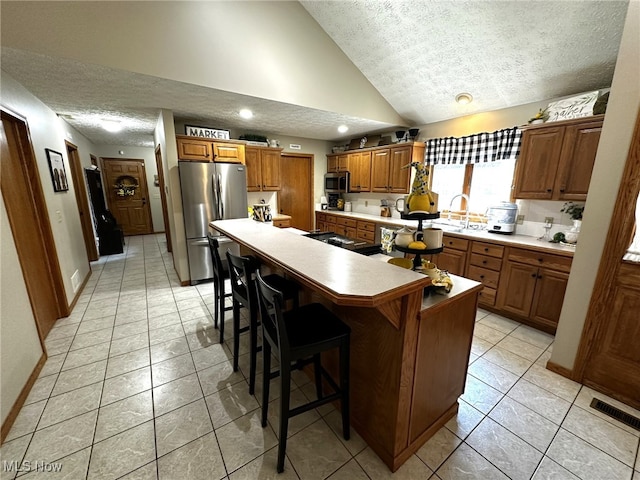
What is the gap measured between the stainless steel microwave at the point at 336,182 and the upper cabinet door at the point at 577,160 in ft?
11.0

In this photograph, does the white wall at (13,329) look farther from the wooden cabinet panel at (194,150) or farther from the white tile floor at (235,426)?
the wooden cabinet panel at (194,150)

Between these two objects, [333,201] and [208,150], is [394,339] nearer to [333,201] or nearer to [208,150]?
[208,150]

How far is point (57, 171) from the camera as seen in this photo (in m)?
3.28

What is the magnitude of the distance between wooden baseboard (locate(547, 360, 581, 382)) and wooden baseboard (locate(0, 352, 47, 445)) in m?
3.82

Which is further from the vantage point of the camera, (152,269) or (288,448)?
(152,269)

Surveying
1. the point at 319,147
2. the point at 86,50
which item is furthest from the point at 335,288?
the point at 319,147

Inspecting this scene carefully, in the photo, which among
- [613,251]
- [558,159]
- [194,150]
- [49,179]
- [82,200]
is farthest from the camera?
[82,200]

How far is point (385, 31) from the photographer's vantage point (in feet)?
9.43

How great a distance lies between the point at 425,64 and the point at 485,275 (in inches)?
103

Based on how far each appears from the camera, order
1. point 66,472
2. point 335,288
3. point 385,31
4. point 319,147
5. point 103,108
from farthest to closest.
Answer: point 319,147
point 103,108
point 385,31
point 66,472
point 335,288

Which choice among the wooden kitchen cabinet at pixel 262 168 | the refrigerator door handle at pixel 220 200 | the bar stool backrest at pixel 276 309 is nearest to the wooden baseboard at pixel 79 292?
the refrigerator door handle at pixel 220 200

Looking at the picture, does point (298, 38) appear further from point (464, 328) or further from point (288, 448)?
point (288, 448)

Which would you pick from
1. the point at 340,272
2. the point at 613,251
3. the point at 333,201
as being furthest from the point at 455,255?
the point at 333,201

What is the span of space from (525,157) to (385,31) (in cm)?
213
